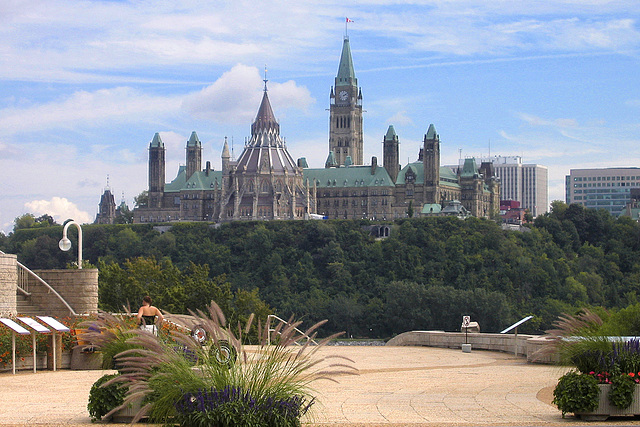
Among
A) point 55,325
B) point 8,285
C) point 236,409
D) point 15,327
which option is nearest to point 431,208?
point 8,285

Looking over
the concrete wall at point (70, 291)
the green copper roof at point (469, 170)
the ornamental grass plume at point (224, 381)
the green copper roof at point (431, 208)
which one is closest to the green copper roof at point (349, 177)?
the green copper roof at point (431, 208)

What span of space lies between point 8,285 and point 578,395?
1768 cm

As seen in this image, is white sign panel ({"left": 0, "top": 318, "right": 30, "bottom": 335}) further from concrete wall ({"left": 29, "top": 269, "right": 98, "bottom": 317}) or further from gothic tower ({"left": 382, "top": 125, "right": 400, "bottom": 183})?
gothic tower ({"left": 382, "top": 125, "right": 400, "bottom": 183})

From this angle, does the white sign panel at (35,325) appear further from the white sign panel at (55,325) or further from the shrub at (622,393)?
the shrub at (622,393)

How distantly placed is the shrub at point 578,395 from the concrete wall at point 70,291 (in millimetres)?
17271

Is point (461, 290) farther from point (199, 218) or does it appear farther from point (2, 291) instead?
point (2, 291)

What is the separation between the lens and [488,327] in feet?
415

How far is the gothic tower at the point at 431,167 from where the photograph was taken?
184 meters

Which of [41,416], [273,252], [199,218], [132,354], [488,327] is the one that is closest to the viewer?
[41,416]

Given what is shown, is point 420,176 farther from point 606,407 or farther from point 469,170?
point 606,407

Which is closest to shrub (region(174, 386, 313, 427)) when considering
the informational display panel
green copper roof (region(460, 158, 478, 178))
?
the informational display panel

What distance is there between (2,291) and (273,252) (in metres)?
131

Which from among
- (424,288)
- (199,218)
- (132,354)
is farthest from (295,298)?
(132,354)

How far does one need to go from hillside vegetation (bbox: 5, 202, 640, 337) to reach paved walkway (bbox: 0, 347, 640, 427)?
91255mm
